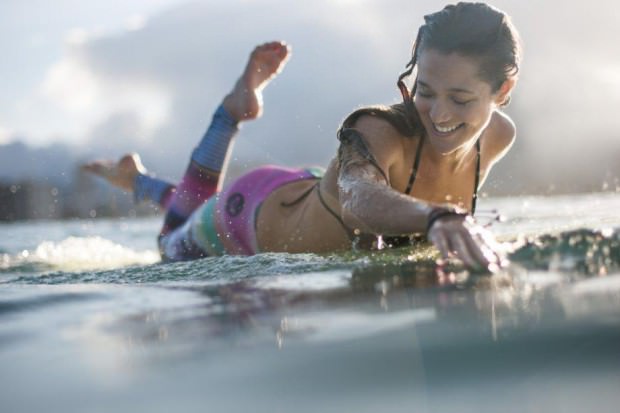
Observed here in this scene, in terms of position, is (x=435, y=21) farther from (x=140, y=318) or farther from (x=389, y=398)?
(x=389, y=398)

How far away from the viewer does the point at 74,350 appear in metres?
1.14

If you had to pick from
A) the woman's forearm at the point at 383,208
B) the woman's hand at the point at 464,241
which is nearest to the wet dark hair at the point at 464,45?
the woman's forearm at the point at 383,208

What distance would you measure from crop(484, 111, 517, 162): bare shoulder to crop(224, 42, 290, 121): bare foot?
1450 mm

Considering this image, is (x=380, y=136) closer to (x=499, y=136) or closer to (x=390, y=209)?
(x=390, y=209)

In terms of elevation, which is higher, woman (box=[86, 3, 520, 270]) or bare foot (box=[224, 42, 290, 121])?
bare foot (box=[224, 42, 290, 121])

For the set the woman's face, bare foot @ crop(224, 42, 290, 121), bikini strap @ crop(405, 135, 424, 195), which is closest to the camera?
→ the woman's face

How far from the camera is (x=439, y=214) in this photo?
1.66m

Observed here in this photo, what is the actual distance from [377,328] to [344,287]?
1.44 ft

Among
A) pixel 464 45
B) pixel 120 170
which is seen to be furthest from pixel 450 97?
pixel 120 170

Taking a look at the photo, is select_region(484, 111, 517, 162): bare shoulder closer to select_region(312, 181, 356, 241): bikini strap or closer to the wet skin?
the wet skin

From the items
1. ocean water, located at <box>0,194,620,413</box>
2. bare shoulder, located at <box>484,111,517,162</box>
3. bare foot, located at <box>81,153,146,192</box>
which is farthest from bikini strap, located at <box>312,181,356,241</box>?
bare foot, located at <box>81,153,146,192</box>

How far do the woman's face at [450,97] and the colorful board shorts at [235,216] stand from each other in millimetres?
998

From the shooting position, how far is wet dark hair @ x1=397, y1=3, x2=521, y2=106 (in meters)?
2.42

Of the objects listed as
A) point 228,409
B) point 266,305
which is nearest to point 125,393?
point 228,409
